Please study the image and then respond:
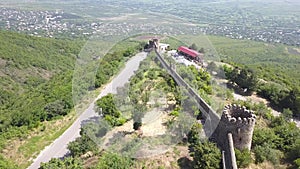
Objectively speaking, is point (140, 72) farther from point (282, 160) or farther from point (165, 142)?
point (282, 160)

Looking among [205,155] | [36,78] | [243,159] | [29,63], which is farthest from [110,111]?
[29,63]

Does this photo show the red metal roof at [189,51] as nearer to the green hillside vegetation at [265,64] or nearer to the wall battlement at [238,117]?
the green hillside vegetation at [265,64]

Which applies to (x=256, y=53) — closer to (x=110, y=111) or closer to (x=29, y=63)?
(x=29, y=63)

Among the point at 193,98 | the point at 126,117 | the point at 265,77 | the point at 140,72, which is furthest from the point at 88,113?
the point at 265,77

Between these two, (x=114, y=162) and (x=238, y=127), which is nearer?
(x=114, y=162)

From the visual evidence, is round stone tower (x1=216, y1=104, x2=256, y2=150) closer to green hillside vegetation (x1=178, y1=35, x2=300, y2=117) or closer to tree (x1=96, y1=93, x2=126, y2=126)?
tree (x1=96, y1=93, x2=126, y2=126)

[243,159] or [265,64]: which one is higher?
[243,159]

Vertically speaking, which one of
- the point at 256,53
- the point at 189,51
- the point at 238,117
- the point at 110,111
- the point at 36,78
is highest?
the point at 189,51

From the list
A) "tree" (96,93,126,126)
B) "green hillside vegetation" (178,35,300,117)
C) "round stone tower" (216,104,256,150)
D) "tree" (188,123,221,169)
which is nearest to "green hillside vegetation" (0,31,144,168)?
"tree" (96,93,126,126)

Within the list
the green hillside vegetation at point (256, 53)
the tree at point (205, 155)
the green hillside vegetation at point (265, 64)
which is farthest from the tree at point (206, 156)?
the green hillside vegetation at point (256, 53)
